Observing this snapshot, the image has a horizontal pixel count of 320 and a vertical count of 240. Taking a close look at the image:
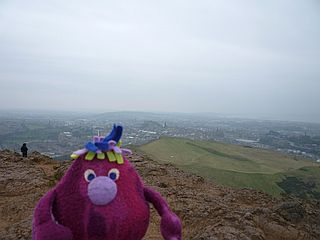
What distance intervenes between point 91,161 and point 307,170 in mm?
20944

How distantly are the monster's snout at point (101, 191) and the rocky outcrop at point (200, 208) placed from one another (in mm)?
2712

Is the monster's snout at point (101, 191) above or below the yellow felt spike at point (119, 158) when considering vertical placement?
below

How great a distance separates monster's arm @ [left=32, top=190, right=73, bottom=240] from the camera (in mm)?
2471

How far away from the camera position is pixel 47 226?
249 cm

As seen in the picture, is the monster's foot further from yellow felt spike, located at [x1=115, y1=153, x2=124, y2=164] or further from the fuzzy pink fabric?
yellow felt spike, located at [x1=115, y1=153, x2=124, y2=164]

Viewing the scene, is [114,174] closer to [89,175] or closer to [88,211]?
[89,175]

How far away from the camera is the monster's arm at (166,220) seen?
289 cm

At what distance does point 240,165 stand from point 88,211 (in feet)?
71.0

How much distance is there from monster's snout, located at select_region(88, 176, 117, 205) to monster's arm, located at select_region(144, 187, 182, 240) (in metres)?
0.54

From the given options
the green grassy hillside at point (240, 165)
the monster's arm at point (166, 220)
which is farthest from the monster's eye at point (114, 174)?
the green grassy hillside at point (240, 165)

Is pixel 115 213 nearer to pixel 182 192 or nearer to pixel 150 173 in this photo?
pixel 182 192

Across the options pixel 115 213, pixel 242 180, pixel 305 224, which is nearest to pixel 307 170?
pixel 242 180

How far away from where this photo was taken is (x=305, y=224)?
20.4ft

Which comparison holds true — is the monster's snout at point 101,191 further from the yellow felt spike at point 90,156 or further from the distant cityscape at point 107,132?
the distant cityscape at point 107,132
